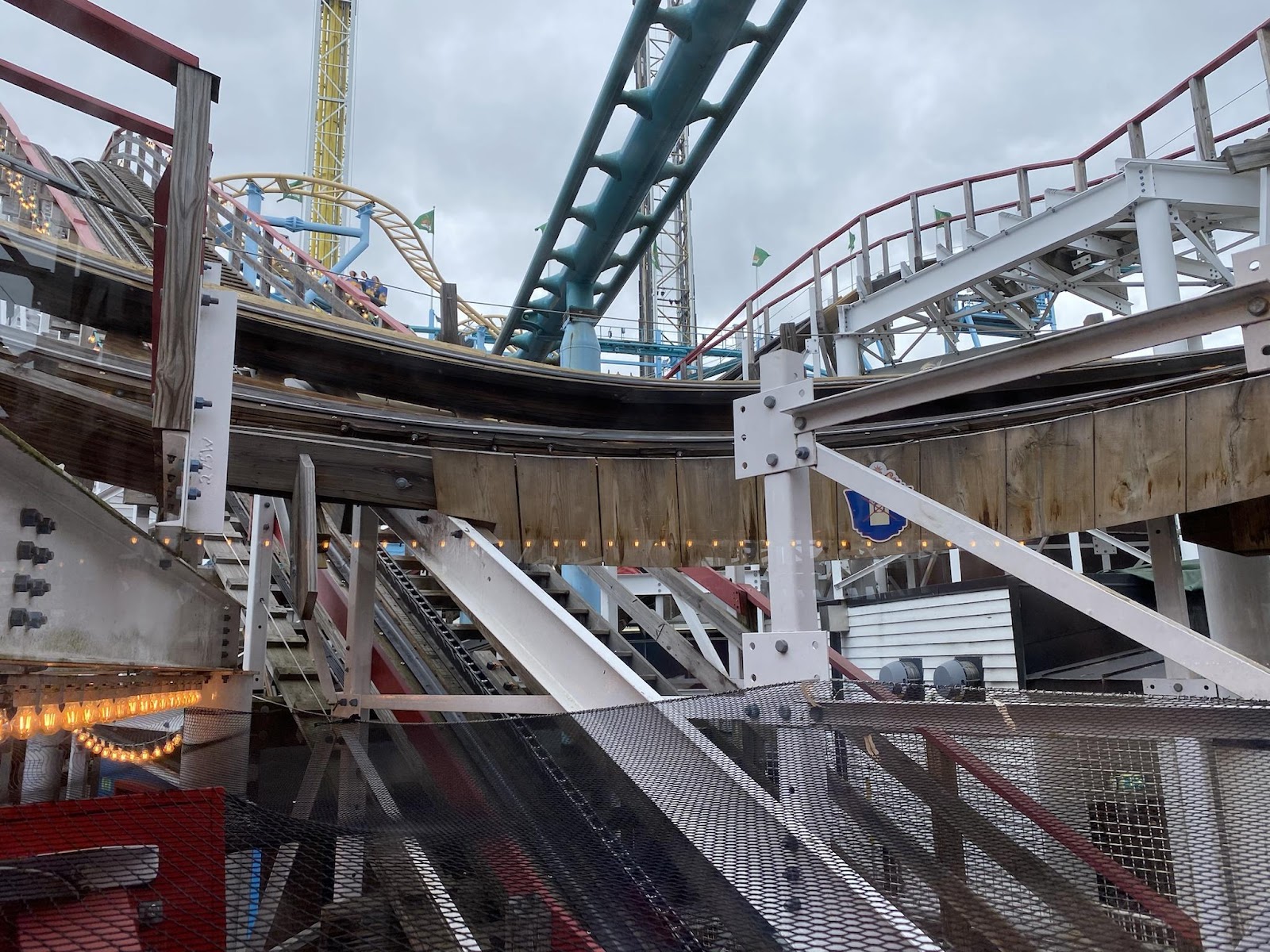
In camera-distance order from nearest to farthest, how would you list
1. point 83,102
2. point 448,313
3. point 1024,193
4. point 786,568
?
1. point 83,102
2. point 786,568
3. point 448,313
4. point 1024,193

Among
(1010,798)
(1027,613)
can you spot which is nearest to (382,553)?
(1010,798)

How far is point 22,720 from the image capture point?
2.86 meters

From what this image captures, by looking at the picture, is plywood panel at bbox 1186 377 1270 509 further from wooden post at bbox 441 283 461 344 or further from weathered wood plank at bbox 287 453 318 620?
wooden post at bbox 441 283 461 344

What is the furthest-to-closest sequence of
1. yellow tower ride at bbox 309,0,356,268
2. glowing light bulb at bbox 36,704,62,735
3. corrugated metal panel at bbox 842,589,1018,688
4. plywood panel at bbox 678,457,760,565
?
yellow tower ride at bbox 309,0,356,268 < corrugated metal panel at bbox 842,589,1018,688 < plywood panel at bbox 678,457,760,565 < glowing light bulb at bbox 36,704,62,735

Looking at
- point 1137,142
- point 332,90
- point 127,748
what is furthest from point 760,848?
point 332,90

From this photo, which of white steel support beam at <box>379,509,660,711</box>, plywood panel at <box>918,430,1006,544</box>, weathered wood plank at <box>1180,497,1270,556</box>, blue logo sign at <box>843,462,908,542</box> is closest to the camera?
white steel support beam at <box>379,509,660,711</box>

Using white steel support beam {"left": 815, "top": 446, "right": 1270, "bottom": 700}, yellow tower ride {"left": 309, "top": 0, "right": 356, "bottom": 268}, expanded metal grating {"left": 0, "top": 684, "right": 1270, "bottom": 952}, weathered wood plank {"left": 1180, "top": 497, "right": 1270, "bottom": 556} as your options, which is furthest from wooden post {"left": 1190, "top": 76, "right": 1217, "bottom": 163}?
yellow tower ride {"left": 309, "top": 0, "right": 356, "bottom": 268}

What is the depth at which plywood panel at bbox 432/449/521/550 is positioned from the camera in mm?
4258

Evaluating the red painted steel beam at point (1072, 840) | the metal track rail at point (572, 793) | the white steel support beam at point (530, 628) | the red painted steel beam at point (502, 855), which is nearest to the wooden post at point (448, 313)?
the metal track rail at point (572, 793)

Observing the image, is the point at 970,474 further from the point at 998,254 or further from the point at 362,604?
the point at 998,254

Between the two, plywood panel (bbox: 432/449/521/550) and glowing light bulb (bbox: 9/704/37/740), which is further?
plywood panel (bbox: 432/449/521/550)

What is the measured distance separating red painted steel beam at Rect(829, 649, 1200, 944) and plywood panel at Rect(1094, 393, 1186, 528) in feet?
8.45

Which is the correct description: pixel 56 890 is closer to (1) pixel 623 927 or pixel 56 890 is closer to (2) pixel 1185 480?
(1) pixel 623 927

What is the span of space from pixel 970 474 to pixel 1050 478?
40 cm
